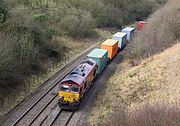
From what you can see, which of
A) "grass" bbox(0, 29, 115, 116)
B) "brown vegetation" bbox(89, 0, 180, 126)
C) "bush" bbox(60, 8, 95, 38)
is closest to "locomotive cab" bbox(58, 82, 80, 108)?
"brown vegetation" bbox(89, 0, 180, 126)

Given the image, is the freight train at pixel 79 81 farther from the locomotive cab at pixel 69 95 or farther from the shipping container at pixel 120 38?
the shipping container at pixel 120 38

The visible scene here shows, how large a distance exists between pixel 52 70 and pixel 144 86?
12564 mm

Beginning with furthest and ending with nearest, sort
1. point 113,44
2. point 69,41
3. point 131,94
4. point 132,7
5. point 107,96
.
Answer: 1. point 132,7
2. point 69,41
3. point 113,44
4. point 107,96
5. point 131,94

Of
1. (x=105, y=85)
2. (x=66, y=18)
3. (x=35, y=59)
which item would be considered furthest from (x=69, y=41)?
(x=105, y=85)

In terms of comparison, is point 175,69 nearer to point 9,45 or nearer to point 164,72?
point 164,72

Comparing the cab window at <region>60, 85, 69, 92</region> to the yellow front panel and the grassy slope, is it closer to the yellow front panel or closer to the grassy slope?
the yellow front panel

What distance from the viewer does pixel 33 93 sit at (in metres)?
29.2

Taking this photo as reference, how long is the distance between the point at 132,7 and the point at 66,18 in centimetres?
2893

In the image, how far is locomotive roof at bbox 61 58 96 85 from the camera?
25841 millimetres

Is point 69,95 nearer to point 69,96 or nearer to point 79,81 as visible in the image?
point 69,96

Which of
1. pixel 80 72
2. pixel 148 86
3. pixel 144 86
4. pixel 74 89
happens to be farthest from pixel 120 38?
pixel 74 89

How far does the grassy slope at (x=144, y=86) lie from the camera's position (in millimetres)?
24125

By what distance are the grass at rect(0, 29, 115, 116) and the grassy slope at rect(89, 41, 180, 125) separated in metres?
6.09

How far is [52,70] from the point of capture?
36.5 metres
